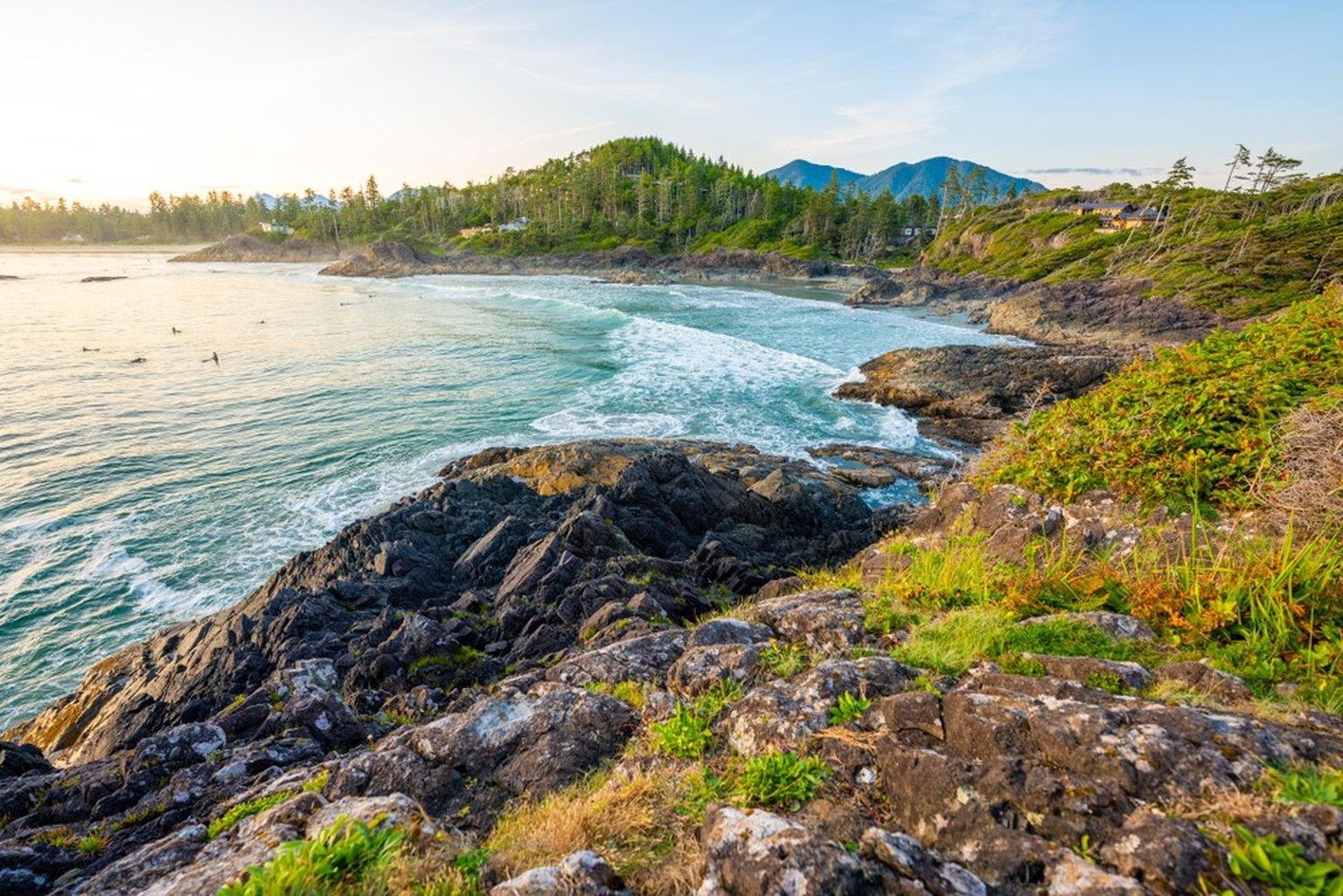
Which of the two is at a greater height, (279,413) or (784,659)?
(784,659)

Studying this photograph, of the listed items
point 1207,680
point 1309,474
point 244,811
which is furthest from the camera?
point 1309,474

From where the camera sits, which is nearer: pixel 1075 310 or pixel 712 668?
pixel 712 668

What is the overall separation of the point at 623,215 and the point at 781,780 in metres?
160

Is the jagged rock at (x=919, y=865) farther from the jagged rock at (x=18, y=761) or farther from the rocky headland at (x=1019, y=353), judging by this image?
the rocky headland at (x=1019, y=353)

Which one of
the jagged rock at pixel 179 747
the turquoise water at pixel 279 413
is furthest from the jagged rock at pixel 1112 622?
the turquoise water at pixel 279 413

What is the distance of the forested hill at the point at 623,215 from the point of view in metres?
128

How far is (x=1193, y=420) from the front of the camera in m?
8.23

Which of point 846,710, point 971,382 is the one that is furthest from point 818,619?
point 971,382

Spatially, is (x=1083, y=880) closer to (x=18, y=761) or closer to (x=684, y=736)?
(x=684, y=736)

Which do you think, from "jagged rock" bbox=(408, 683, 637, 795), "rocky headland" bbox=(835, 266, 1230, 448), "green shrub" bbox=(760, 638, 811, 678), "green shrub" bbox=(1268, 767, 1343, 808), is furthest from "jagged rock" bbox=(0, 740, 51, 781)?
"rocky headland" bbox=(835, 266, 1230, 448)

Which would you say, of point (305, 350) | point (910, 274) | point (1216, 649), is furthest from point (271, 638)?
point (910, 274)

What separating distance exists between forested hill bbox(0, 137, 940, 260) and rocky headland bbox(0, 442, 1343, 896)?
120611 mm

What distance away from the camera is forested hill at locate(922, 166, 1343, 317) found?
2055 inches

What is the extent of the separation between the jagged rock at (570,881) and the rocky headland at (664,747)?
0.06ft
